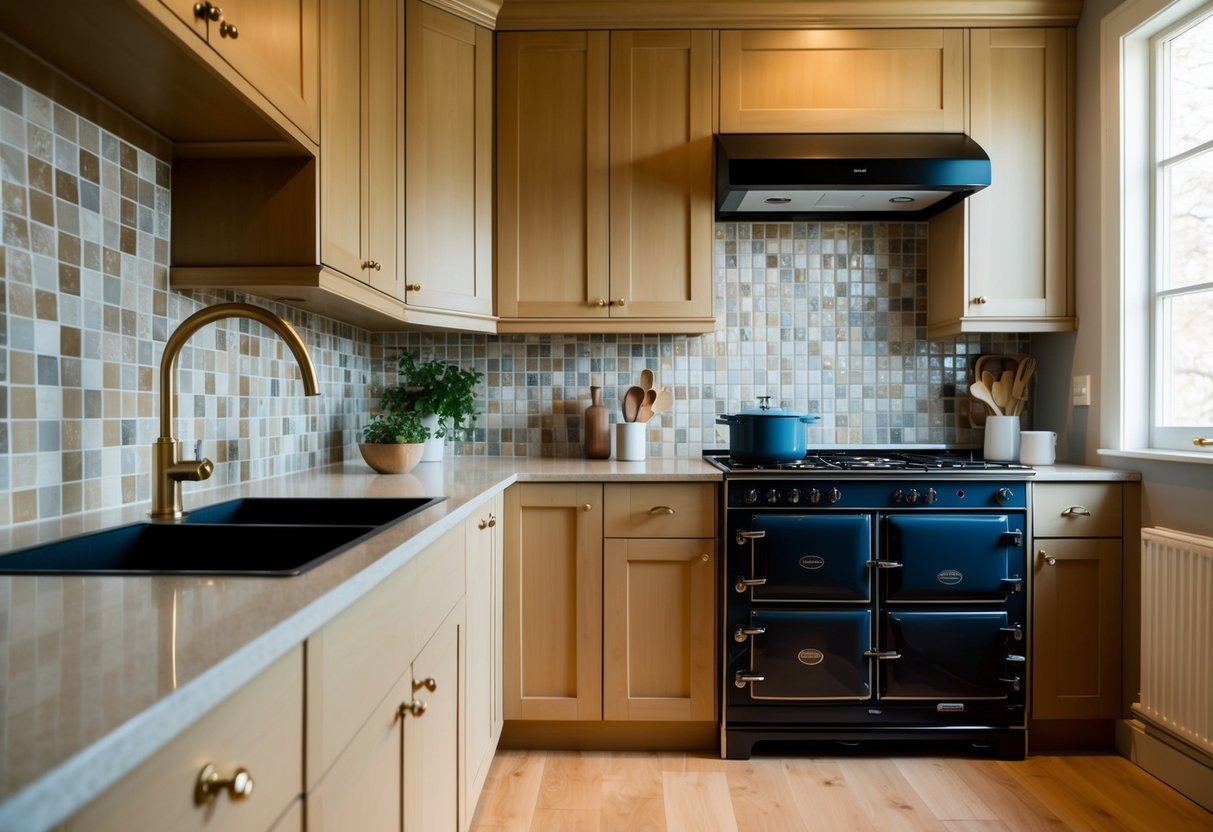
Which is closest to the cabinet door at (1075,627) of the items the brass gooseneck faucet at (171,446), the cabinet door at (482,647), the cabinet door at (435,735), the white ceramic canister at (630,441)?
the white ceramic canister at (630,441)

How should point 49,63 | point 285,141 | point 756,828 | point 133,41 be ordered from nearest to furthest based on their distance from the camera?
point 133,41
point 49,63
point 285,141
point 756,828

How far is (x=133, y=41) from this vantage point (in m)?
1.13

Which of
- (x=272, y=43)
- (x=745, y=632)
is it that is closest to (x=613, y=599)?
(x=745, y=632)

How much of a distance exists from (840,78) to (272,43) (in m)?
1.97

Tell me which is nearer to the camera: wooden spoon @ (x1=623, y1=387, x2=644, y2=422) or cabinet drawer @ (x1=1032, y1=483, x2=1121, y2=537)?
cabinet drawer @ (x1=1032, y1=483, x2=1121, y2=537)

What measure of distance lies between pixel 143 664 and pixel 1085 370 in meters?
2.89

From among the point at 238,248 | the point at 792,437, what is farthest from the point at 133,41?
the point at 792,437

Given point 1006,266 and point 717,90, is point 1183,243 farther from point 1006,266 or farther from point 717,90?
point 717,90

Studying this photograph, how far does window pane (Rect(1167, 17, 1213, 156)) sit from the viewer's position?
7.41 ft

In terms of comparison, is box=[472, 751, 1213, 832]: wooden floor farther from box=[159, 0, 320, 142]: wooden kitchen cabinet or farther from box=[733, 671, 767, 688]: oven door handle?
box=[159, 0, 320, 142]: wooden kitchen cabinet

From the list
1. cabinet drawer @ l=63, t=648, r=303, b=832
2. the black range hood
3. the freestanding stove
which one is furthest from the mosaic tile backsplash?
cabinet drawer @ l=63, t=648, r=303, b=832

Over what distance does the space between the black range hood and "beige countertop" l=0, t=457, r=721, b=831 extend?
5.85 ft

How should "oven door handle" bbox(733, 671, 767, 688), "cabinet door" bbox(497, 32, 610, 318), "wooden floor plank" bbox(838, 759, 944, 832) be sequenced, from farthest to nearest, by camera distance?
"cabinet door" bbox(497, 32, 610, 318) < "oven door handle" bbox(733, 671, 767, 688) < "wooden floor plank" bbox(838, 759, 944, 832)

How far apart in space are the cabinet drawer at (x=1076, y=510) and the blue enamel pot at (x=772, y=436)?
0.75 metres
